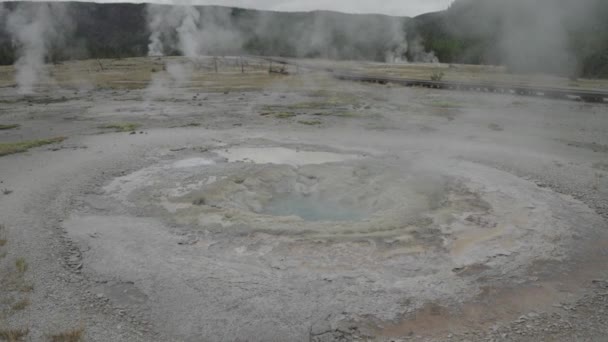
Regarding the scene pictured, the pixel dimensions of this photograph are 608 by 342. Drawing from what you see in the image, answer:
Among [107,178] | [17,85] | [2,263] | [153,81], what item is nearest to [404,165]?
[107,178]

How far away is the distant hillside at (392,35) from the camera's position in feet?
107

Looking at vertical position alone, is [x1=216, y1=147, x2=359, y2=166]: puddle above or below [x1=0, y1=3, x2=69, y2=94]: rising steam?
below

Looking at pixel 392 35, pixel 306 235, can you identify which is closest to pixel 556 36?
pixel 306 235

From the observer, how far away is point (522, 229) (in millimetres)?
7289

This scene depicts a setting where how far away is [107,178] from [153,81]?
93.3 ft

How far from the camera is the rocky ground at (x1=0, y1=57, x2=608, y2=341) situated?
5.05 meters

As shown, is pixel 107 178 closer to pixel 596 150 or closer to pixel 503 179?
pixel 503 179

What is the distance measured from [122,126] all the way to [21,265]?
11.6 meters

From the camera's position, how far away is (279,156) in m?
12.3

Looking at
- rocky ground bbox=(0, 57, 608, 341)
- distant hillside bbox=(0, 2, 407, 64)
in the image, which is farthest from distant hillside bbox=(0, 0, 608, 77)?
rocky ground bbox=(0, 57, 608, 341)

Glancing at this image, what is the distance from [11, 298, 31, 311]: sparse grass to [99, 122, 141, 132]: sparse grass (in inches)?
466

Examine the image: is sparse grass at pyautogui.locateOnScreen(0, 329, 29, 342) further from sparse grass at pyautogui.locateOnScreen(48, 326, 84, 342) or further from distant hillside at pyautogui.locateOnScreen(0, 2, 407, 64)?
distant hillside at pyautogui.locateOnScreen(0, 2, 407, 64)

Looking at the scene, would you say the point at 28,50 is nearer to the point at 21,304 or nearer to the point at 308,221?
the point at 308,221

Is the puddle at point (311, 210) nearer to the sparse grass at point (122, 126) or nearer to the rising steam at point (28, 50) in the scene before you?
the sparse grass at point (122, 126)
